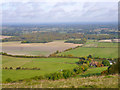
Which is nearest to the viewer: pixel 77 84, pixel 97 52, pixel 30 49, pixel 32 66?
pixel 77 84

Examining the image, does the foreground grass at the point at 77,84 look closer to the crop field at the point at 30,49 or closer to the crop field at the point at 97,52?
the crop field at the point at 97,52

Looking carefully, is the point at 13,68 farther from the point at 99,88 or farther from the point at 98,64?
the point at 99,88

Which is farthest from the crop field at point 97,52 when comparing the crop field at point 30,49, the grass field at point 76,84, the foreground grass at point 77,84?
the foreground grass at point 77,84

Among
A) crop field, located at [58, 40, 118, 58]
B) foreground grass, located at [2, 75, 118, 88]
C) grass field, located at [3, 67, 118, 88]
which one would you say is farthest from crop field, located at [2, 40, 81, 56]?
foreground grass, located at [2, 75, 118, 88]

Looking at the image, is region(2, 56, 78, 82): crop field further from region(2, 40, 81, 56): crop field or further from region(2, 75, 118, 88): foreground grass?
region(2, 75, 118, 88): foreground grass

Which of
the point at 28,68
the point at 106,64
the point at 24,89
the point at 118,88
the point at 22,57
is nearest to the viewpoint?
the point at 118,88

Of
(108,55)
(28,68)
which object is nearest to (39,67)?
(28,68)

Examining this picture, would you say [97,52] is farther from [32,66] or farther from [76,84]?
[76,84]

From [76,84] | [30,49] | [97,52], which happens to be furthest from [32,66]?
[76,84]

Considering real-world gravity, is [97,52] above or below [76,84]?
below

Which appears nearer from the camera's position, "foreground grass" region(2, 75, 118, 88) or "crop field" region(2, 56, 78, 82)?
"foreground grass" region(2, 75, 118, 88)

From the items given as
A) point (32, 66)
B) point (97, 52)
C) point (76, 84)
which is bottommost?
point (32, 66)
